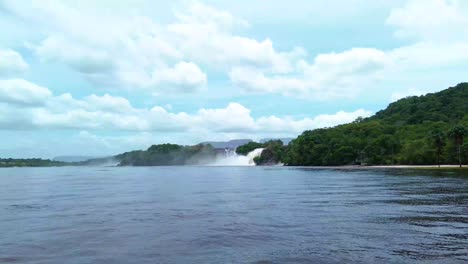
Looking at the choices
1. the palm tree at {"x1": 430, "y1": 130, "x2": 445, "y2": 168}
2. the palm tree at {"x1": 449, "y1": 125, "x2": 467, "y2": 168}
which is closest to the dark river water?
the palm tree at {"x1": 449, "y1": 125, "x2": 467, "y2": 168}

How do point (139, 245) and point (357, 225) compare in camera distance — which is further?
point (357, 225)

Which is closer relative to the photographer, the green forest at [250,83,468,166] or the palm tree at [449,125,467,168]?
the palm tree at [449,125,467,168]

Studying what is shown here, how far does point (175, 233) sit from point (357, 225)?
10.1 metres

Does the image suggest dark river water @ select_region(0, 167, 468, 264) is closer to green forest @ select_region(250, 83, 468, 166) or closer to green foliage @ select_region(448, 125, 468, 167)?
green foliage @ select_region(448, 125, 468, 167)

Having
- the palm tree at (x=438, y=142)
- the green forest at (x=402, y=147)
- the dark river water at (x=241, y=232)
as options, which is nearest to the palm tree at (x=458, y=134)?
the green forest at (x=402, y=147)

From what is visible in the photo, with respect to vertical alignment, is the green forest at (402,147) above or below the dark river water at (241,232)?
above

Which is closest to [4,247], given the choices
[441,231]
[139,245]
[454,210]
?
[139,245]

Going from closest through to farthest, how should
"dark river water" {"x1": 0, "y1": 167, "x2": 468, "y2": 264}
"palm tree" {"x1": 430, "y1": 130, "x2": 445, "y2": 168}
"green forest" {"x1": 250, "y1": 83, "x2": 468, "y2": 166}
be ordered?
"dark river water" {"x1": 0, "y1": 167, "x2": 468, "y2": 264} < "green forest" {"x1": 250, "y1": 83, "x2": 468, "y2": 166} < "palm tree" {"x1": 430, "y1": 130, "x2": 445, "y2": 168}

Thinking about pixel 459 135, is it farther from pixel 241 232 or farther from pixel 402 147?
pixel 241 232

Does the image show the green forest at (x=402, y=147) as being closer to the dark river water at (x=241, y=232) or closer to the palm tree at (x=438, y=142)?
the palm tree at (x=438, y=142)

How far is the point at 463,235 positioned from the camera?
20.9 metres

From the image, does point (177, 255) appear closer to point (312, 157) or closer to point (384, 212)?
point (384, 212)

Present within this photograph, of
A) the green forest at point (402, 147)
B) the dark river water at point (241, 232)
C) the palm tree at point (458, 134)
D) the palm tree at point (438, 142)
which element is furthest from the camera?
the palm tree at point (438, 142)

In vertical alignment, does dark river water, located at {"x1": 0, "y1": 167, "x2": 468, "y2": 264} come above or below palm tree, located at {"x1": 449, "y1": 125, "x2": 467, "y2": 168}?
below
